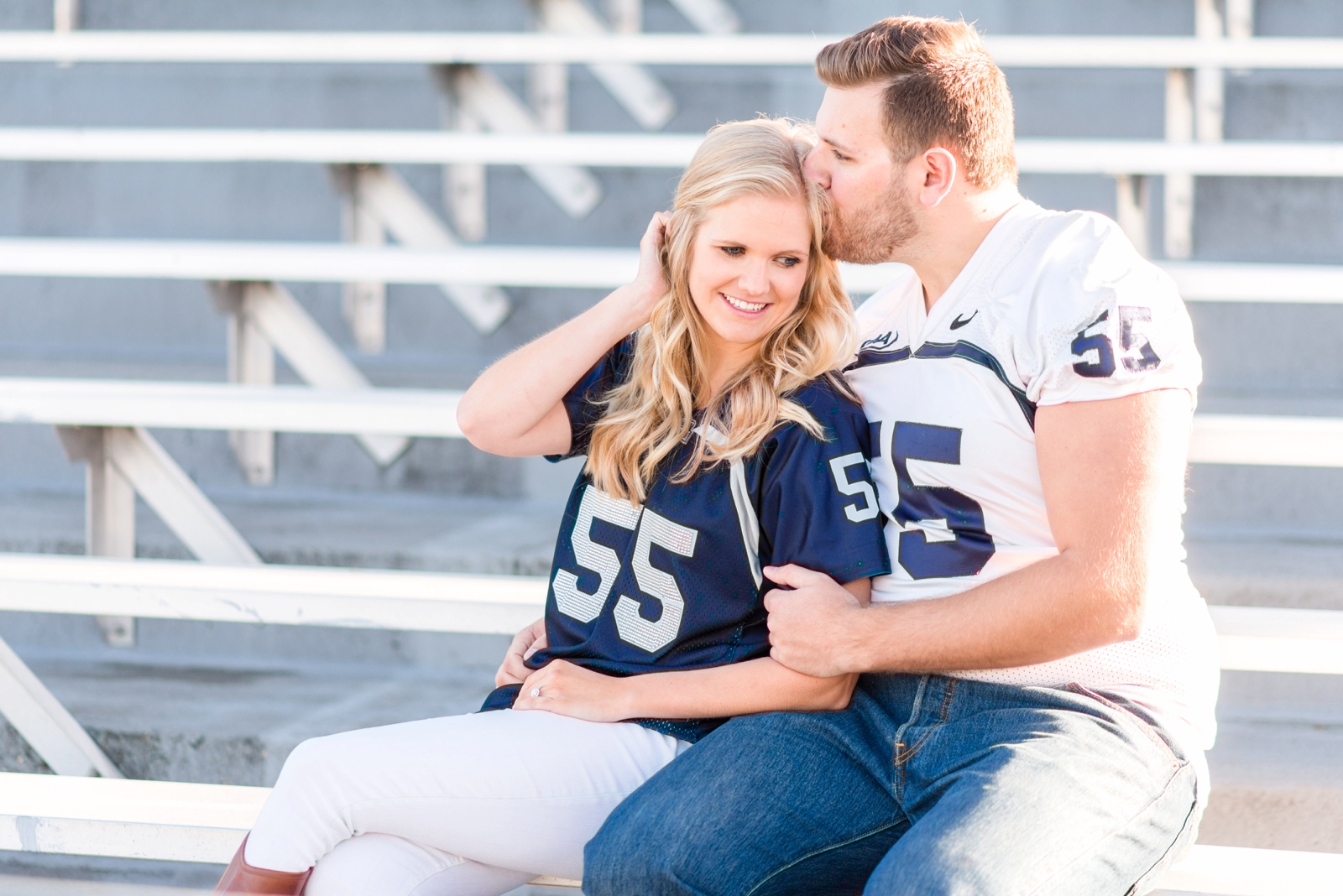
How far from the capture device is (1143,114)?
9.06 ft

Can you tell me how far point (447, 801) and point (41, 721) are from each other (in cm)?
88

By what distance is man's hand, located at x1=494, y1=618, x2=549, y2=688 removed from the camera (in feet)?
4.20

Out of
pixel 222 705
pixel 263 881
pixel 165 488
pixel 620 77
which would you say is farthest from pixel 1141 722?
pixel 620 77

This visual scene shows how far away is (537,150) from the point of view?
7.55ft

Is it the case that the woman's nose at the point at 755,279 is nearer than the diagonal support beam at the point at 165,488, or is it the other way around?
the woman's nose at the point at 755,279

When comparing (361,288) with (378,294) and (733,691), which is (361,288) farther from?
(733,691)

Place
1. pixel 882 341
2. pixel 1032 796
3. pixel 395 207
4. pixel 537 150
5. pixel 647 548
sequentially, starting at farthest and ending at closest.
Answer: pixel 395 207 < pixel 537 150 < pixel 882 341 < pixel 647 548 < pixel 1032 796

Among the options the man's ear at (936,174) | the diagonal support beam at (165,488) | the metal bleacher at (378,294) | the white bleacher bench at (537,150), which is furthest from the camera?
the white bleacher bench at (537,150)

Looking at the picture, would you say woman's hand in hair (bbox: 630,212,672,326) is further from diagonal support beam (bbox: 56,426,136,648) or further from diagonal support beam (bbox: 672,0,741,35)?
diagonal support beam (bbox: 672,0,741,35)

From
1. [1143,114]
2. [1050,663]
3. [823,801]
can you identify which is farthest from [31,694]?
[1143,114]

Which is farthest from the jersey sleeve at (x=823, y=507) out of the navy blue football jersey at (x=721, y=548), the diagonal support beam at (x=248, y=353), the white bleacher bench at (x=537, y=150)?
the diagonal support beam at (x=248, y=353)

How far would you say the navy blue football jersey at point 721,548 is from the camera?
1.14 m

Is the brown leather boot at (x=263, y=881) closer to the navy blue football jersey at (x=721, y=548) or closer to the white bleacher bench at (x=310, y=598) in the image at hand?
the navy blue football jersey at (x=721, y=548)

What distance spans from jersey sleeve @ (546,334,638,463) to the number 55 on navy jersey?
12cm
